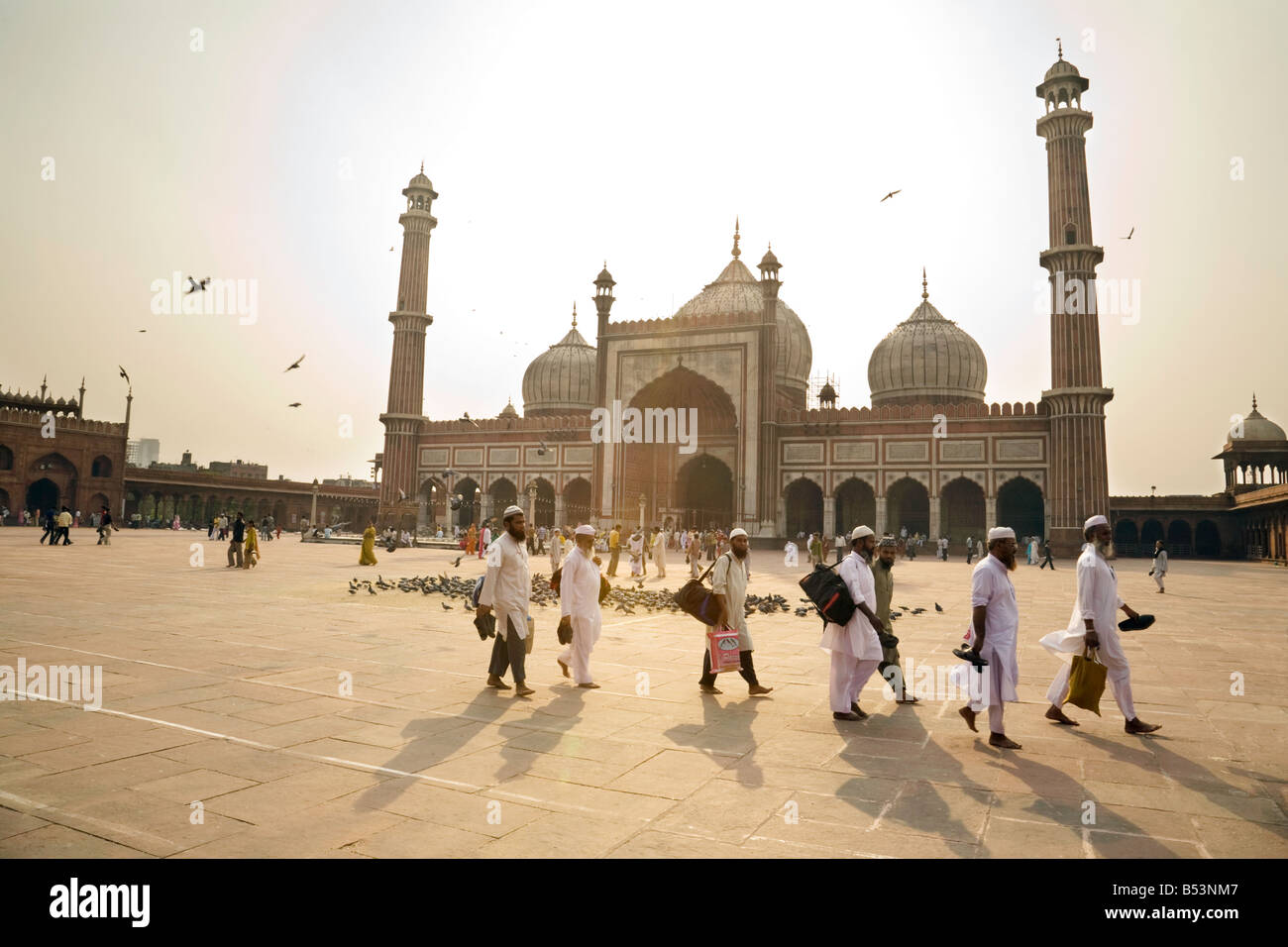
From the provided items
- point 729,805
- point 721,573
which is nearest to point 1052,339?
point 721,573

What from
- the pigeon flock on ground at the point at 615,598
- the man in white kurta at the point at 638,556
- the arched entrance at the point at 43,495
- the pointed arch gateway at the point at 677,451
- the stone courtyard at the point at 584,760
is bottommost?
the stone courtyard at the point at 584,760

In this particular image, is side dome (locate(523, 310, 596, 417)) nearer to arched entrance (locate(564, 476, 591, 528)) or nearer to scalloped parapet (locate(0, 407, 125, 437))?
arched entrance (locate(564, 476, 591, 528))

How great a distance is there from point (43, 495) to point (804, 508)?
127 feet

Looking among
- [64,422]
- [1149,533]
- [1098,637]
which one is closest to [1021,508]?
[1149,533]

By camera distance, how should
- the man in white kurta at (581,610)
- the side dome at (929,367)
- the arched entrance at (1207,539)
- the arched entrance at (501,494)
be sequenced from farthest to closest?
the arched entrance at (501,494) < the side dome at (929,367) < the arched entrance at (1207,539) < the man in white kurta at (581,610)

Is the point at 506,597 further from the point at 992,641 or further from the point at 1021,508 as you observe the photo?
the point at 1021,508

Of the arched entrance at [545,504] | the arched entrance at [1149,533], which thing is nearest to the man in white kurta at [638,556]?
the arched entrance at [545,504]

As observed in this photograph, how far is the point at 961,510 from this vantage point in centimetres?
3472

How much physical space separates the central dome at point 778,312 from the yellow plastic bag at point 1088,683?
36.2 m

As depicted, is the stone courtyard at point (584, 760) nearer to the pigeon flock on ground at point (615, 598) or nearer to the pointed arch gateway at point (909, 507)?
the pigeon flock on ground at point (615, 598)

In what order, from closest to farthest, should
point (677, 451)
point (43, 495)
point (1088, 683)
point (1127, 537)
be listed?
point (1088, 683) < point (677, 451) < point (1127, 537) < point (43, 495)

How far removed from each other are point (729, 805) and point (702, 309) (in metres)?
40.3

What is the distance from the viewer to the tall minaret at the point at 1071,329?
97.1ft
